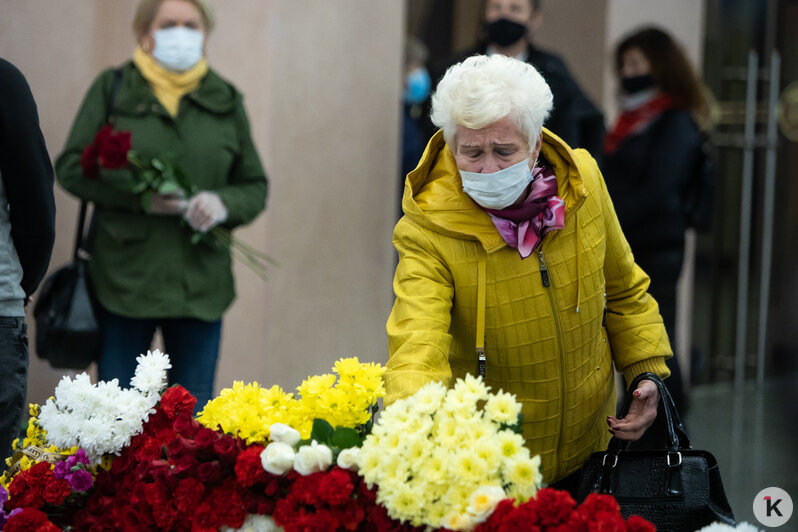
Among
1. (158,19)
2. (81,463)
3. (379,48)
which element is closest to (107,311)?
(158,19)

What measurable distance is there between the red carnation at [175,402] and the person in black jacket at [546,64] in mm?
3046

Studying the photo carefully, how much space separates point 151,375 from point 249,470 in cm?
42

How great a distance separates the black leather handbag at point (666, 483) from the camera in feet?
8.71

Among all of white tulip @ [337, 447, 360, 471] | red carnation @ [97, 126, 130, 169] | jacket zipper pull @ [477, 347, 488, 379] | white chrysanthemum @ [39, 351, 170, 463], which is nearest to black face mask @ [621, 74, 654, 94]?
red carnation @ [97, 126, 130, 169]

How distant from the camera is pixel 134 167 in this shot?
4.73m

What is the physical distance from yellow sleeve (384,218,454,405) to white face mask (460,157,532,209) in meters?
0.16

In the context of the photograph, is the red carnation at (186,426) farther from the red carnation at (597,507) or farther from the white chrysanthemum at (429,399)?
the red carnation at (597,507)

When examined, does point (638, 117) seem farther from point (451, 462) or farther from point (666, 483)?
point (451, 462)

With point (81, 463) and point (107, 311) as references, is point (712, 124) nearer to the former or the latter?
point (107, 311)

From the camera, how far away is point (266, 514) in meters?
2.32

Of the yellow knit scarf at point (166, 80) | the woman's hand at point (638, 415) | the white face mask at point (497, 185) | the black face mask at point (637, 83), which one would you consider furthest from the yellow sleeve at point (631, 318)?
the black face mask at point (637, 83)

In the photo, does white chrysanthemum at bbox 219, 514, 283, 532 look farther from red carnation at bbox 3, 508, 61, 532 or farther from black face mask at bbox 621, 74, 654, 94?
black face mask at bbox 621, 74, 654, 94

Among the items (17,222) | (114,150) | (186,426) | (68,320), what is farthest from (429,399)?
(68,320)

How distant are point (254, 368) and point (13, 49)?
81.2 inches
